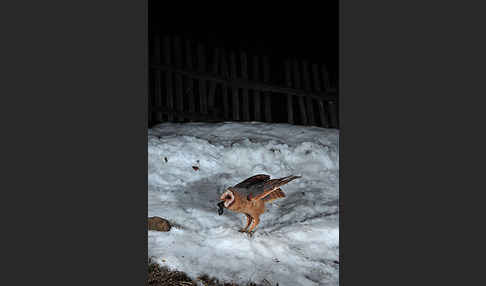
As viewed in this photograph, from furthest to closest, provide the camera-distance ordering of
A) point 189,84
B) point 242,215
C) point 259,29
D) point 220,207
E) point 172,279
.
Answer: point 189,84 < point 259,29 < point 242,215 < point 220,207 < point 172,279

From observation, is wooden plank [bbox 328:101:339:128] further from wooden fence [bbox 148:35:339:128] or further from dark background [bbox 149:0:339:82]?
dark background [bbox 149:0:339:82]

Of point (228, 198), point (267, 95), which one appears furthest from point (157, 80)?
point (228, 198)

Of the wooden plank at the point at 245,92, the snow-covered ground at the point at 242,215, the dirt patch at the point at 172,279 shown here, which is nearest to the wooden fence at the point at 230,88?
the wooden plank at the point at 245,92

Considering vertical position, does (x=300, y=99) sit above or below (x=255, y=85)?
below

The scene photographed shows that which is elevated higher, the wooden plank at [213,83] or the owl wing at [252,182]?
the wooden plank at [213,83]

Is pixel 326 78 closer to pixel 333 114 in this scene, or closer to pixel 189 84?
pixel 333 114

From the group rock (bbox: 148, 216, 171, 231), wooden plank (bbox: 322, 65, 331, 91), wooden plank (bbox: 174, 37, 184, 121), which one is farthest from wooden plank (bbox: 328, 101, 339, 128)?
rock (bbox: 148, 216, 171, 231)

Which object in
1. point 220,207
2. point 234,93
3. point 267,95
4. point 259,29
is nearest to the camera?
point 220,207

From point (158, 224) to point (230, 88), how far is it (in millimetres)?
2157

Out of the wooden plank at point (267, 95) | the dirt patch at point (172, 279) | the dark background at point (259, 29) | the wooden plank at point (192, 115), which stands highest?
the dark background at point (259, 29)

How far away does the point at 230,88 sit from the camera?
5039 millimetres

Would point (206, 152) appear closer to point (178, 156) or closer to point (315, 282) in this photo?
point (178, 156)

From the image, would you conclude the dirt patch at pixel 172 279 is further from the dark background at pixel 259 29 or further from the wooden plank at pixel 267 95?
the wooden plank at pixel 267 95

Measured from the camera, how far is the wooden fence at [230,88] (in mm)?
4844
